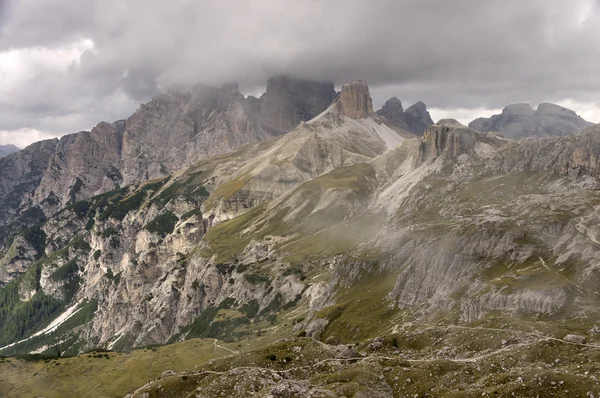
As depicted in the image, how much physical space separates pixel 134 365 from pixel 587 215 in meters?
161

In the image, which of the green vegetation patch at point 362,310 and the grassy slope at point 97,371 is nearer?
the green vegetation patch at point 362,310

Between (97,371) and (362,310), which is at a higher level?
(362,310)

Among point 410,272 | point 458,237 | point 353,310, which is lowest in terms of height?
point 353,310

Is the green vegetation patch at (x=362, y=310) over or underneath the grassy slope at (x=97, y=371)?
over

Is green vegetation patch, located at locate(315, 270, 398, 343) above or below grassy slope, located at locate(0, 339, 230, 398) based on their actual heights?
above

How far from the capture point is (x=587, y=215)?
139 m

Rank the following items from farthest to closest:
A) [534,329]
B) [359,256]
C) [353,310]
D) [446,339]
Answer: [359,256]
[353,310]
[446,339]
[534,329]

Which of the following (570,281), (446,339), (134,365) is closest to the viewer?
(446,339)

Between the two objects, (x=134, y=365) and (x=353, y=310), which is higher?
(x=353, y=310)

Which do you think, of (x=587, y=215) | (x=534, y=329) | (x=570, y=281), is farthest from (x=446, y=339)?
(x=587, y=215)

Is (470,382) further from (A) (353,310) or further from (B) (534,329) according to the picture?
(A) (353,310)

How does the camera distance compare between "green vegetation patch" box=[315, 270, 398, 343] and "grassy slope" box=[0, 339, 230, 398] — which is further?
"grassy slope" box=[0, 339, 230, 398]

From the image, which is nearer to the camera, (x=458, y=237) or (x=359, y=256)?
(x=458, y=237)

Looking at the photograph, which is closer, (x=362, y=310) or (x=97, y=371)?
(x=362, y=310)
